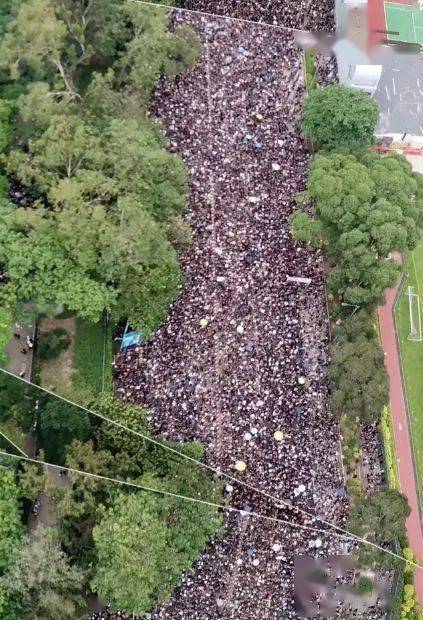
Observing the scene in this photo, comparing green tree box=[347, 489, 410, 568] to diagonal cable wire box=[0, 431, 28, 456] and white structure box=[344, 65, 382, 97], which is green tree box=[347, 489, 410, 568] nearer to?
diagonal cable wire box=[0, 431, 28, 456]

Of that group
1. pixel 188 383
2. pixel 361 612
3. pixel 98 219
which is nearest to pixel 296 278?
pixel 188 383

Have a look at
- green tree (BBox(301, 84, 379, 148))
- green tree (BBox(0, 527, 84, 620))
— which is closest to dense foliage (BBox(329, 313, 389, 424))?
green tree (BBox(301, 84, 379, 148))

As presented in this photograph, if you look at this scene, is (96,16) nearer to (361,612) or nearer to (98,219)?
(98,219)

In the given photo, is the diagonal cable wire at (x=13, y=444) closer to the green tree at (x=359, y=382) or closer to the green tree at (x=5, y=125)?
the green tree at (x=359, y=382)

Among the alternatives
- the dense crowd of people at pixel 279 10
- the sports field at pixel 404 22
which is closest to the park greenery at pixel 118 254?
the dense crowd of people at pixel 279 10

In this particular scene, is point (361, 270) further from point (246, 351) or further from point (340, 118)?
point (340, 118)

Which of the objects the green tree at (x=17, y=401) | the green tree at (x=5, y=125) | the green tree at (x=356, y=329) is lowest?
the green tree at (x=17, y=401)
